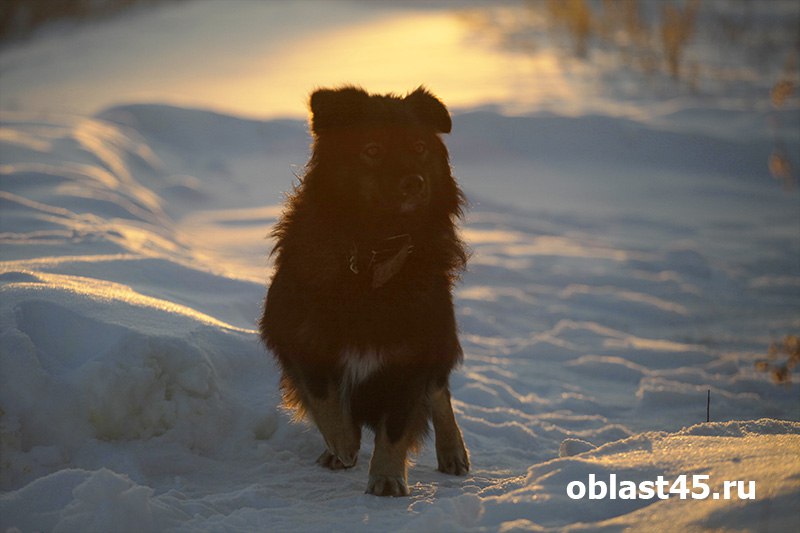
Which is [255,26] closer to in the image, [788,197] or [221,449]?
[788,197]

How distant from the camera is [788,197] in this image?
999cm

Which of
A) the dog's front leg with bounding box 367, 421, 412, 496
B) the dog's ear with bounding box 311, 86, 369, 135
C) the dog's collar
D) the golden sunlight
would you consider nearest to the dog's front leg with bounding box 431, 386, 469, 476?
the dog's front leg with bounding box 367, 421, 412, 496

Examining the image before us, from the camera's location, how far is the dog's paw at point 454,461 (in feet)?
13.1

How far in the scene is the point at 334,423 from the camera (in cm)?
365

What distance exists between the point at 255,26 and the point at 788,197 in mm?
13309

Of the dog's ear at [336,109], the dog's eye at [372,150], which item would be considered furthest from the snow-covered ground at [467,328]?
the dog's ear at [336,109]

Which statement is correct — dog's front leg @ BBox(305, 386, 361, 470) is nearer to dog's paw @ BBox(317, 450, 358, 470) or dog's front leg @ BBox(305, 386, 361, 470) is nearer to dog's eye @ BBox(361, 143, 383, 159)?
dog's paw @ BBox(317, 450, 358, 470)

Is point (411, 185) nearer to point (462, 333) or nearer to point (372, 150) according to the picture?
point (372, 150)

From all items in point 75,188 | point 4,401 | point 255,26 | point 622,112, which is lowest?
point 4,401

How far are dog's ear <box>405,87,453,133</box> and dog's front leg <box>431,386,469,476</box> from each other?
3.82 ft

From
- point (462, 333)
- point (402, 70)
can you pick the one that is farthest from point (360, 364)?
point (402, 70)

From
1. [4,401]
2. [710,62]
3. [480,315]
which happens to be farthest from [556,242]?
[710,62]

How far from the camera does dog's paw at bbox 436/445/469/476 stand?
13.1 ft

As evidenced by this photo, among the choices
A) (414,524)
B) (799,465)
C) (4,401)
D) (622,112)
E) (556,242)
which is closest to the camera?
(799,465)
